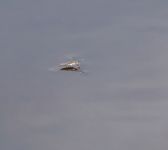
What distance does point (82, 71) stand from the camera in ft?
17.3

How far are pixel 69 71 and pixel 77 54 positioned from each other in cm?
21

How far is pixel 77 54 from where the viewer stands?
5.36m

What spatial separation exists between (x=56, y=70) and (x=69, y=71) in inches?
5.7

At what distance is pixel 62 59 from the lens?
5.30 metres

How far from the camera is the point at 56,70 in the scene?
521 centimetres

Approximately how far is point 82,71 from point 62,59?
9.4 inches

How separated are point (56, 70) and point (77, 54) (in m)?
0.30

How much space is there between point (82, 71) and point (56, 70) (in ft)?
0.87

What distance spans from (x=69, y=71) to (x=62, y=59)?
143 millimetres

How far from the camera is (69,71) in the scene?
5.28m
